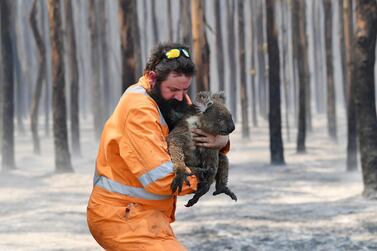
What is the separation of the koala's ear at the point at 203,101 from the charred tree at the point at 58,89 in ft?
45.2

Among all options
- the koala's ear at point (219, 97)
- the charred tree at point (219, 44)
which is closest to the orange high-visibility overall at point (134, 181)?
the koala's ear at point (219, 97)

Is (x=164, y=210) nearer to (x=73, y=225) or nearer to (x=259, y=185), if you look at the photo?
(x=73, y=225)

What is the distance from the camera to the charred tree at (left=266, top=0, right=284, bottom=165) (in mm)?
17797

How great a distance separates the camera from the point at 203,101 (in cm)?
324

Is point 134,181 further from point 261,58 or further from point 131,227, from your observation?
point 261,58

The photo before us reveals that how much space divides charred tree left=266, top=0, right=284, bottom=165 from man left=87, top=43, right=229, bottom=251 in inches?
581

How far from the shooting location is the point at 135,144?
120 inches

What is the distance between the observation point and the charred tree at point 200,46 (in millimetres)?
16297

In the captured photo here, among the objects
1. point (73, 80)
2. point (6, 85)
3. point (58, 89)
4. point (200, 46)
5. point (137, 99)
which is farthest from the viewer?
point (73, 80)

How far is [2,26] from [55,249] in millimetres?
12244

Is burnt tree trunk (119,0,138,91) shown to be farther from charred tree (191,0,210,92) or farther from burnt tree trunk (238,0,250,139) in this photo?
burnt tree trunk (238,0,250,139)

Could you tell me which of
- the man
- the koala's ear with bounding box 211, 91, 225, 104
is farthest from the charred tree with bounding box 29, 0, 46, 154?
the man

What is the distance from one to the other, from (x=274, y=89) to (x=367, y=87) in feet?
22.3

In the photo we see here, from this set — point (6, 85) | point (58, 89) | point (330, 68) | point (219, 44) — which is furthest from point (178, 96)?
point (219, 44)
